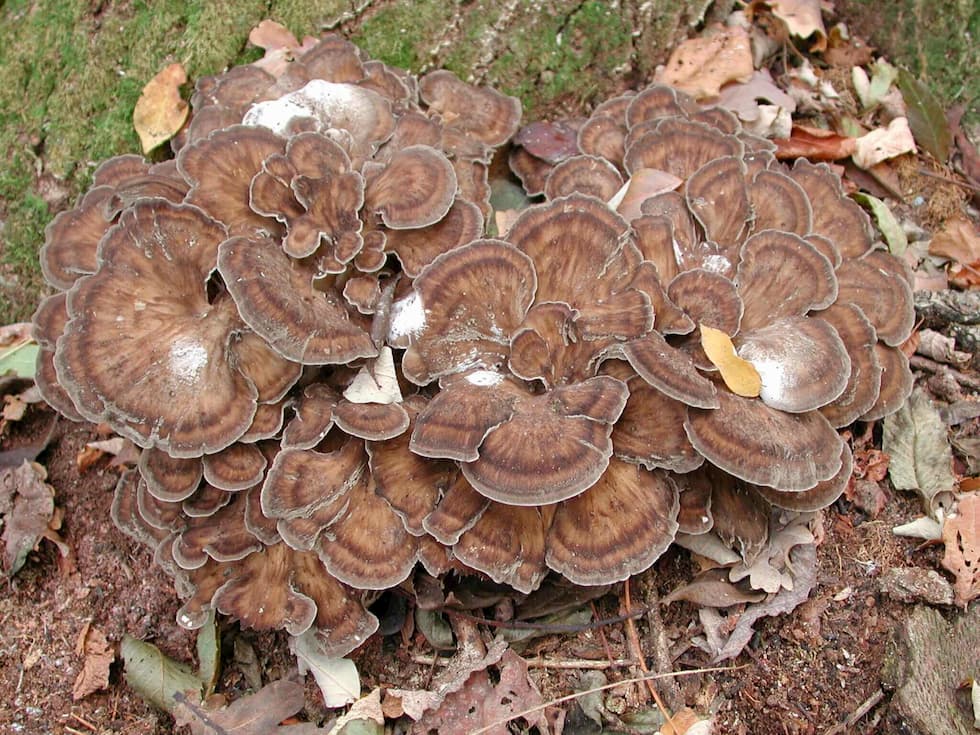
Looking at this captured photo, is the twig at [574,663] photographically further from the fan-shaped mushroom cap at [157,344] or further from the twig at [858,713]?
the fan-shaped mushroom cap at [157,344]

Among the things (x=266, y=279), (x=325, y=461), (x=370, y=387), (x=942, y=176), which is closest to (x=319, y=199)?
(x=266, y=279)

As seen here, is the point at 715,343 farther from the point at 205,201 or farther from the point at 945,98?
the point at 945,98

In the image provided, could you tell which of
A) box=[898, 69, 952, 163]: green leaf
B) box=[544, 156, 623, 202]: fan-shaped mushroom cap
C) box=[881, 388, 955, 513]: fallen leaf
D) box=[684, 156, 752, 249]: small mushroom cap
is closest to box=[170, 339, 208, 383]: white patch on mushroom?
box=[544, 156, 623, 202]: fan-shaped mushroom cap

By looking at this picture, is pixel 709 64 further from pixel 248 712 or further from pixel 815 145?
pixel 248 712

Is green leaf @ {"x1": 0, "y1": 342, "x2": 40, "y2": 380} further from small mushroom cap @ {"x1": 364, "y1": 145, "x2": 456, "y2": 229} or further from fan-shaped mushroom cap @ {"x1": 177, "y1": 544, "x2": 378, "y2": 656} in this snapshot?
small mushroom cap @ {"x1": 364, "y1": 145, "x2": 456, "y2": 229}

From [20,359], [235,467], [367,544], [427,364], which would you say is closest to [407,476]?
[367,544]
